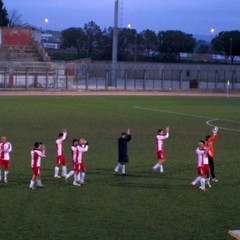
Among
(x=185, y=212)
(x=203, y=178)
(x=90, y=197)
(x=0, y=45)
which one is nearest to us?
(x=185, y=212)

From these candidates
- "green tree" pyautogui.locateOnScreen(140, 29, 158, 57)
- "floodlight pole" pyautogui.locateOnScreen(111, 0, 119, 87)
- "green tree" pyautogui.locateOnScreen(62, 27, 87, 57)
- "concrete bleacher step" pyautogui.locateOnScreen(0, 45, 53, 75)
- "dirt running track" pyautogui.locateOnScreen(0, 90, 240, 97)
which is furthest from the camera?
"green tree" pyautogui.locateOnScreen(140, 29, 158, 57)

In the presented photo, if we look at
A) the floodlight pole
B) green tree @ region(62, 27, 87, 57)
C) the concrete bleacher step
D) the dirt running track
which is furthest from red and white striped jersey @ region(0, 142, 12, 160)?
green tree @ region(62, 27, 87, 57)

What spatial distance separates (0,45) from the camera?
88875 mm

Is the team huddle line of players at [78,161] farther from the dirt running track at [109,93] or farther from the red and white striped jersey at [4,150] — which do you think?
the dirt running track at [109,93]

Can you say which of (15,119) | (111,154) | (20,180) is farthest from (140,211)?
(15,119)

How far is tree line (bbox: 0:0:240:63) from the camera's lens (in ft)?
403

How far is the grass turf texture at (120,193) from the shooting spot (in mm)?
15109

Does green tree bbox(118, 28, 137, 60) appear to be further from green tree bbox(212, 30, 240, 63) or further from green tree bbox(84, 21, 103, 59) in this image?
green tree bbox(212, 30, 240, 63)

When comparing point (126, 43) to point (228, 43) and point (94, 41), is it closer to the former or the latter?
point (94, 41)

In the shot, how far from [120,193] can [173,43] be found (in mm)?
108895

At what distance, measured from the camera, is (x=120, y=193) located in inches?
756

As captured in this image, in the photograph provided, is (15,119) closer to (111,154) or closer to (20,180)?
(111,154)

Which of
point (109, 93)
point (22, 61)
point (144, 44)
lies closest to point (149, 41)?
point (144, 44)

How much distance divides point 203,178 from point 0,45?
237 ft
